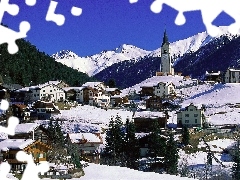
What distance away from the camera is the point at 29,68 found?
272 feet

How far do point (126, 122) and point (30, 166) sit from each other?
3443 cm

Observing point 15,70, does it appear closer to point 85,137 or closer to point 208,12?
point 85,137

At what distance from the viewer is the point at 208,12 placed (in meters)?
4.39

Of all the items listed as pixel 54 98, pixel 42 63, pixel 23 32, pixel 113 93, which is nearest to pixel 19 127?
pixel 54 98

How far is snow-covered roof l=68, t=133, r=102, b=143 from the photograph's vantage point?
121 ft

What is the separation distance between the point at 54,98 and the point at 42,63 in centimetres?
3794

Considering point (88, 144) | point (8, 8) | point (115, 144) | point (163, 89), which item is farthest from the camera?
point (163, 89)

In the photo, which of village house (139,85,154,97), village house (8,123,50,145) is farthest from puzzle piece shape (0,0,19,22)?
village house (139,85,154,97)

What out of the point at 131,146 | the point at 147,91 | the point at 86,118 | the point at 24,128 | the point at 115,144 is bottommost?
the point at 131,146

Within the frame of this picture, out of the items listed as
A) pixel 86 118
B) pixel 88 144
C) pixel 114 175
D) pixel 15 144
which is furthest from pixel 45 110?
pixel 114 175

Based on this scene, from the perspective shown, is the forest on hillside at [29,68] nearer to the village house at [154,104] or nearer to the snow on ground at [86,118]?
the village house at [154,104]

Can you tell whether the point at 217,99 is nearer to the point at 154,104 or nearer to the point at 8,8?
the point at 154,104

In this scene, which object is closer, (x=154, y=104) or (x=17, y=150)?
(x=17, y=150)

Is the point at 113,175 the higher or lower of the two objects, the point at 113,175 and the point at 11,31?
the lower
